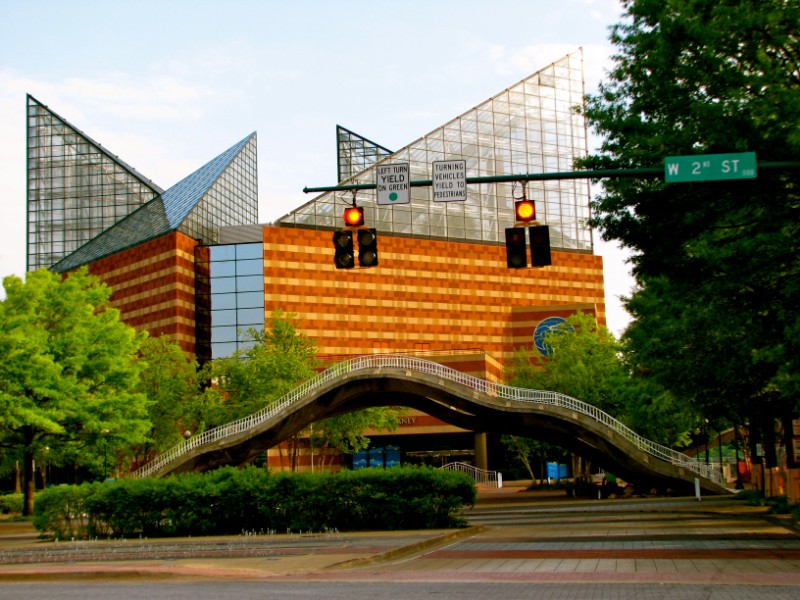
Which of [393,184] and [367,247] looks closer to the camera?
[393,184]

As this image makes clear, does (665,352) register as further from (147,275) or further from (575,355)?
(147,275)

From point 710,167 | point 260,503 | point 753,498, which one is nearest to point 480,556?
point 710,167

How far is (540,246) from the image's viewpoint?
16562 millimetres

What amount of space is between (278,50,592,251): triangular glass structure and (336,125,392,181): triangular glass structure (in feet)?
93.6

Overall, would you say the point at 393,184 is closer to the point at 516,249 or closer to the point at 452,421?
the point at 516,249

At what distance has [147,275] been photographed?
98.0 m

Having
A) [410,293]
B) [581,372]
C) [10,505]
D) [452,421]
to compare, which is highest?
[410,293]

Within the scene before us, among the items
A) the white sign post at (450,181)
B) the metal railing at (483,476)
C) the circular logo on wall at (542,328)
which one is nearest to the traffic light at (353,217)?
the white sign post at (450,181)

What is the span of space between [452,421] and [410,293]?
42377 millimetres

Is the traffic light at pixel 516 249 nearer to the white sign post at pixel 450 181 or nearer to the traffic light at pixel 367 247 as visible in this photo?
the white sign post at pixel 450 181

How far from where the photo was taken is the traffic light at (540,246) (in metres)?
16.5

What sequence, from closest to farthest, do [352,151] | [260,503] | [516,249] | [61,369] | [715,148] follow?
[516,249] → [715,148] → [260,503] → [61,369] → [352,151]

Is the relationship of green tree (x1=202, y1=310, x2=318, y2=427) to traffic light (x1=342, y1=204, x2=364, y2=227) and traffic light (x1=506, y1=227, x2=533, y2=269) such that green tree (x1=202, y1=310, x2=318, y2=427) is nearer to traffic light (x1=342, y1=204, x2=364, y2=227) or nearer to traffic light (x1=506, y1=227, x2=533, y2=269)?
traffic light (x1=342, y1=204, x2=364, y2=227)

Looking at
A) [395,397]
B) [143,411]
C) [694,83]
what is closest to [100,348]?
[143,411]
